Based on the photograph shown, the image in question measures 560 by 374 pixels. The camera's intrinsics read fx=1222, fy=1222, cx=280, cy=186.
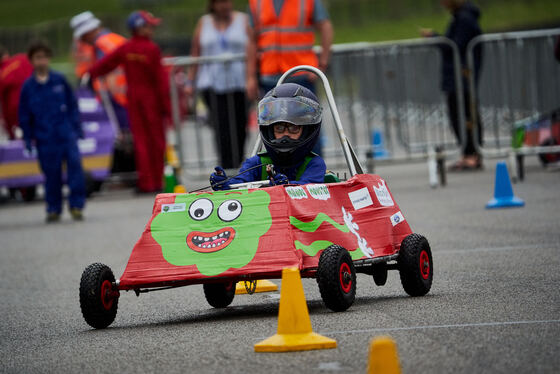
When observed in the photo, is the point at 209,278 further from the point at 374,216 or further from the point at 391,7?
the point at 391,7

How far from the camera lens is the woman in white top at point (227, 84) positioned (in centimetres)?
1623

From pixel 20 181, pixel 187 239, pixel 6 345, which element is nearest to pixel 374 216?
pixel 187 239

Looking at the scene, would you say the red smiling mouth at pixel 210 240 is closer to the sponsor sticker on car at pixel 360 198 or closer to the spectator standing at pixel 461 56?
the sponsor sticker on car at pixel 360 198

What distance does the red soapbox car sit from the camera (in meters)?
6.51

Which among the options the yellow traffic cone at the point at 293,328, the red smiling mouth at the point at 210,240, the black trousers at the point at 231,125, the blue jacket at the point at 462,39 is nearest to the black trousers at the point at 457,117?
the blue jacket at the point at 462,39

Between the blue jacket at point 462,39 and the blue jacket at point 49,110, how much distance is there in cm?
500

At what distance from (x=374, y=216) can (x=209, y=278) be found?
4.19 ft

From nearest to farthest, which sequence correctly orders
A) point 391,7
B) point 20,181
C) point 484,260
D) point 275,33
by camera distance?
1. point 484,260
2. point 275,33
3. point 20,181
4. point 391,7

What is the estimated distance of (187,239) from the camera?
6793 mm

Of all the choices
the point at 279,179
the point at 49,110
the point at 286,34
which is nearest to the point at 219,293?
the point at 279,179

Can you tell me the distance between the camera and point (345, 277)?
648 cm

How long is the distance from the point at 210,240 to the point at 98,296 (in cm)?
68

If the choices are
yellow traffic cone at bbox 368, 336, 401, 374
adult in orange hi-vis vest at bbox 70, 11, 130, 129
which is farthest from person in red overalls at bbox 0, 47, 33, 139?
yellow traffic cone at bbox 368, 336, 401, 374

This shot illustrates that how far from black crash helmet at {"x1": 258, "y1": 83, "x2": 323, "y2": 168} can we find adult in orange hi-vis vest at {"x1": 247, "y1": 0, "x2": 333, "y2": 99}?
5.14 m
